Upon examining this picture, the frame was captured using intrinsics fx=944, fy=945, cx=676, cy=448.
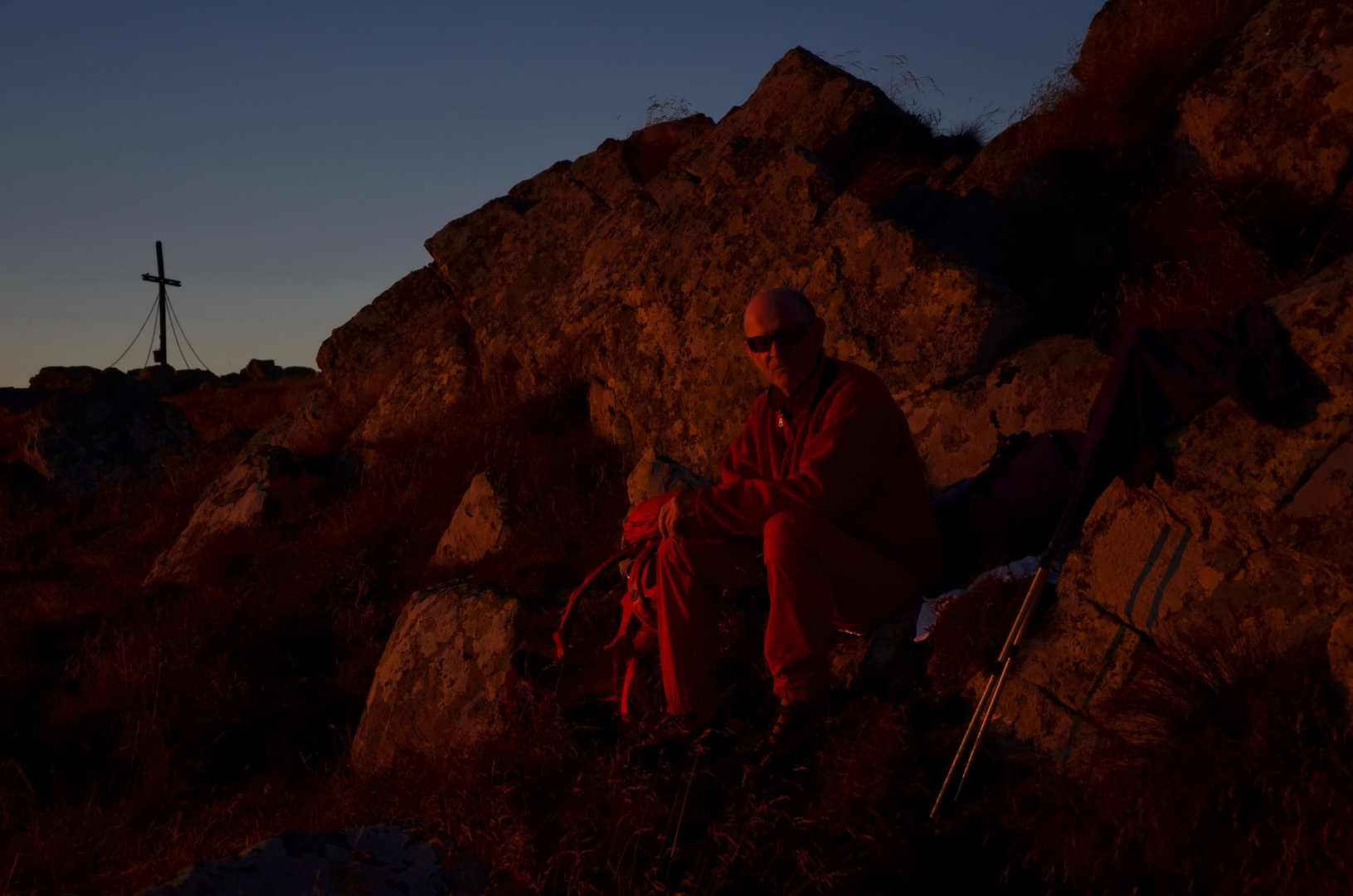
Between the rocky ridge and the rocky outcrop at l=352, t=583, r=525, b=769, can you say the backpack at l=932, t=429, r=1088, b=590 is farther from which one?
the rocky outcrop at l=352, t=583, r=525, b=769

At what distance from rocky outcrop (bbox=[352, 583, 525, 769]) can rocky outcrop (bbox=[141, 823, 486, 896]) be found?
157 centimetres

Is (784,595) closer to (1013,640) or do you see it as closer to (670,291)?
(1013,640)

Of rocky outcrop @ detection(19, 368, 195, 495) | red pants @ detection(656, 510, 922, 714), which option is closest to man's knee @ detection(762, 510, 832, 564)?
red pants @ detection(656, 510, 922, 714)

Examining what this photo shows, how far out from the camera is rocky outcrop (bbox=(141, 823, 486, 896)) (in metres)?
2.97

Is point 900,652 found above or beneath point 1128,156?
beneath

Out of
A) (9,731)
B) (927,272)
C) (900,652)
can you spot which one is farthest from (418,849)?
(9,731)

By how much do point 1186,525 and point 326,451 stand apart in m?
10.6

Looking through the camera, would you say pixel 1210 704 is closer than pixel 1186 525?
Yes

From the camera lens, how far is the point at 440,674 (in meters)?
5.49

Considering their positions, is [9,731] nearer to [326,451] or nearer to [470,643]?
[470,643]

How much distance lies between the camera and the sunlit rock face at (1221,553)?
117 inches

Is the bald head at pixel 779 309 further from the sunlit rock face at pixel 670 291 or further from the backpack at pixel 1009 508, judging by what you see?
the sunlit rock face at pixel 670 291

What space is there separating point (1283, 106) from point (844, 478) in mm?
4350

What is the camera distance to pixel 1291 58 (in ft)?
19.4
